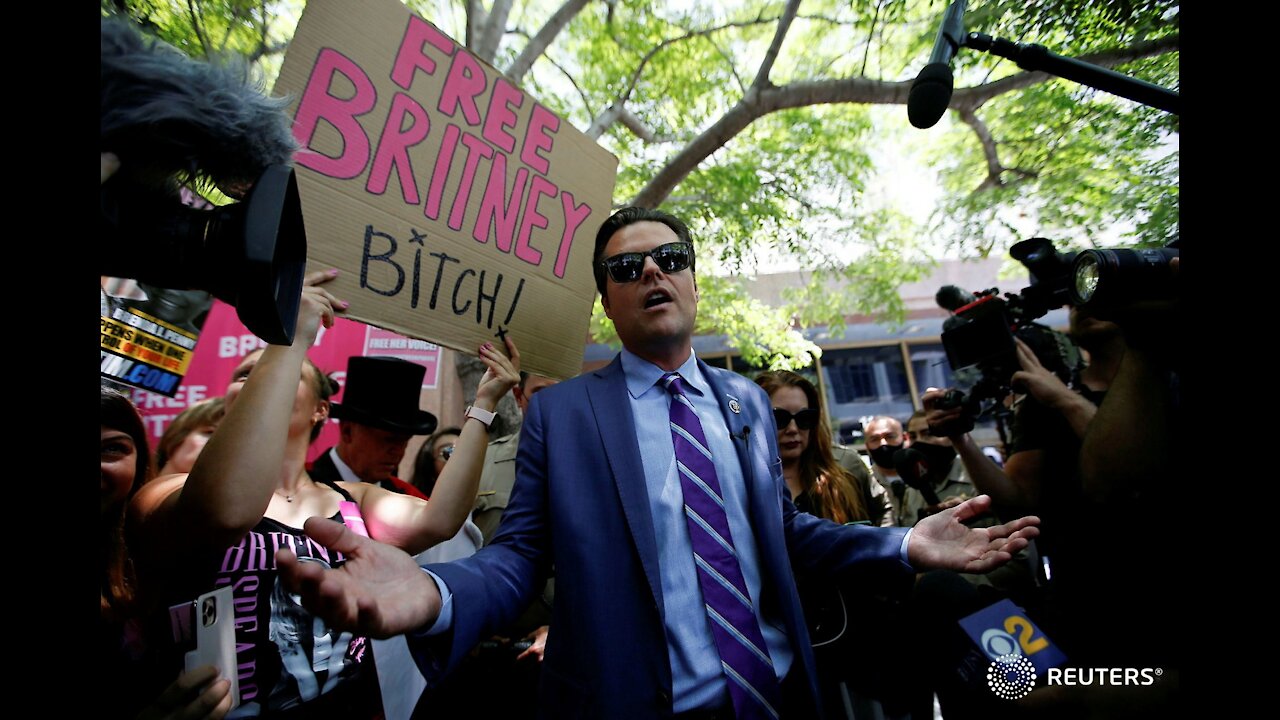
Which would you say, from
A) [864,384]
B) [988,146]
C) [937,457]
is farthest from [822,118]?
[864,384]

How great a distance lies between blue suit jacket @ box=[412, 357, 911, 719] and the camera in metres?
1.31

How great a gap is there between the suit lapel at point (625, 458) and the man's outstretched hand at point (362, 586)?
48 cm

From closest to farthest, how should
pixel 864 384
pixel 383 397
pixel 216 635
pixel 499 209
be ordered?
pixel 216 635, pixel 499 209, pixel 383 397, pixel 864 384

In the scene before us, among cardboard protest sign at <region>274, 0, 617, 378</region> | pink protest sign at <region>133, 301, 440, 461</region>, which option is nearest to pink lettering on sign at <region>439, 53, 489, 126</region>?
cardboard protest sign at <region>274, 0, 617, 378</region>

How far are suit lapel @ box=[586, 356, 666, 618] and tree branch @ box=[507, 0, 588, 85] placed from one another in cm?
535

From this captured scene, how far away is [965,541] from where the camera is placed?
150 centimetres

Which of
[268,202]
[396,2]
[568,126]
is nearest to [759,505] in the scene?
[268,202]

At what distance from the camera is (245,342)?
20.4 ft

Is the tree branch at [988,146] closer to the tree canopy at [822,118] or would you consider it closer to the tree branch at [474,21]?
the tree canopy at [822,118]

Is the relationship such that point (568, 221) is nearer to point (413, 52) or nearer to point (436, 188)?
point (436, 188)

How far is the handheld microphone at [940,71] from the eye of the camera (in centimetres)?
181

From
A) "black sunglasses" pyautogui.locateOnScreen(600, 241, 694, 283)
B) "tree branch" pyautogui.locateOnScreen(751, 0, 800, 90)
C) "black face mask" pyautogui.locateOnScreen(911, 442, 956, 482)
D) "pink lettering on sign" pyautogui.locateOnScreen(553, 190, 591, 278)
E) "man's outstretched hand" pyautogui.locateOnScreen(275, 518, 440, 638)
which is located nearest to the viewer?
"man's outstretched hand" pyautogui.locateOnScreen(275, 518, 440, 638)

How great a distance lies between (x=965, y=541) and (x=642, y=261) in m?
1.13

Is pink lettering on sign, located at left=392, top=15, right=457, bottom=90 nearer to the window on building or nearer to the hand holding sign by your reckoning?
the hand holding sign
